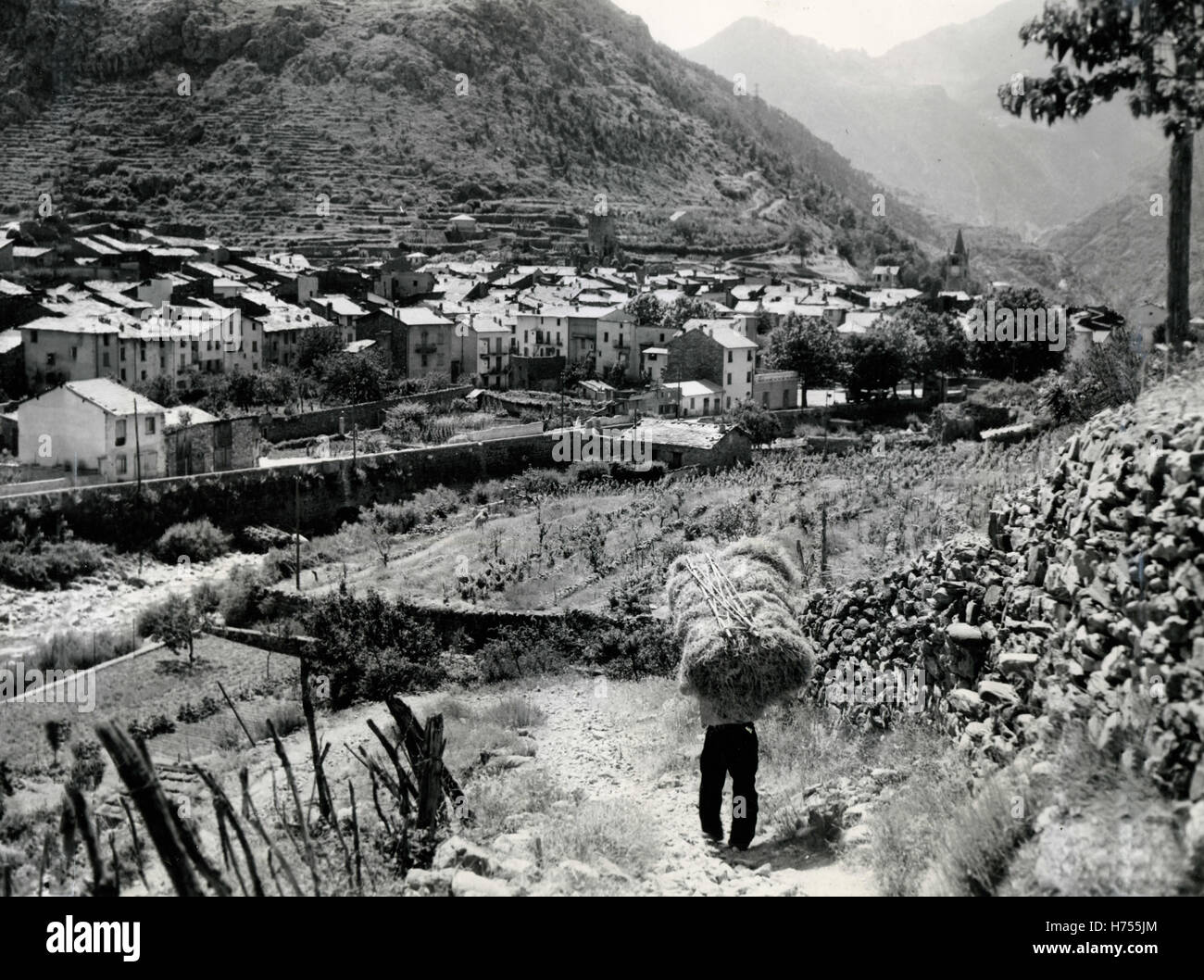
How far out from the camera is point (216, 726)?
17438 millimetres

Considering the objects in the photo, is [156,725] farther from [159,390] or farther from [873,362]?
[873,362]

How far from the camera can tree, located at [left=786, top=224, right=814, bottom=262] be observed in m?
111

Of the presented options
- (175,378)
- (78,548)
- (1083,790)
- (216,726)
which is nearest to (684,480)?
(78,548)

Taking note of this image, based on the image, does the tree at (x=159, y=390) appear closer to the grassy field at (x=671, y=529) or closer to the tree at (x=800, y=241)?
the grassy field at (x=671, y=529)

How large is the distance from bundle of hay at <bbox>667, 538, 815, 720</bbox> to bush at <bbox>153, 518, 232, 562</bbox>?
26180 mm

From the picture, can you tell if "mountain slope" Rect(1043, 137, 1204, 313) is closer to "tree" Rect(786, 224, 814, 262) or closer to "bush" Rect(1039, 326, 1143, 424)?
"tree" Rect(786, 224, 814, 262)

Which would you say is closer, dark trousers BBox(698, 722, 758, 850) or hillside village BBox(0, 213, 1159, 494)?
dark trousers BBox(698, 722, 758, 850)

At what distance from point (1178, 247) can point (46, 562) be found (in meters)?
27.7

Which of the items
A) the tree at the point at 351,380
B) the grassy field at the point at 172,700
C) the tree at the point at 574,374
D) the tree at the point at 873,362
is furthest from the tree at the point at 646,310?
the grassy field at the point at 172,700

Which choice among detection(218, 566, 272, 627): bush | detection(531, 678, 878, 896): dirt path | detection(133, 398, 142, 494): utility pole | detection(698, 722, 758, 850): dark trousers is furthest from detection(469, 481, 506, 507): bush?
detection(698, 722, 758, 850): dark trousers

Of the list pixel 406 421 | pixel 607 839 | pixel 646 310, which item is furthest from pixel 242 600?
pixel 646 310

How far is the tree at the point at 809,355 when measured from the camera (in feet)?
185

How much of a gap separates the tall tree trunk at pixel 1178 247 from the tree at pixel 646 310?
5077 centimetres

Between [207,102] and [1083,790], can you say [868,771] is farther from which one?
[207,102]
